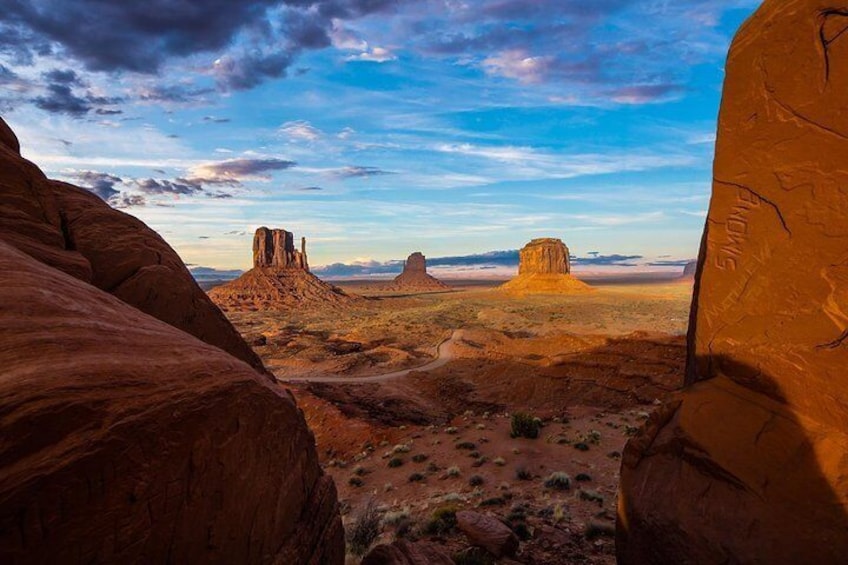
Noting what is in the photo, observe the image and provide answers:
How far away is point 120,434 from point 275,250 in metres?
160

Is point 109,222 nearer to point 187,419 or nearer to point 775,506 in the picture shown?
→ point 187,419

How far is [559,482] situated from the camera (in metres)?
15.7

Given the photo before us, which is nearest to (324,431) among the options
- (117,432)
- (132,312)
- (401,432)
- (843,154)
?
(401,432)

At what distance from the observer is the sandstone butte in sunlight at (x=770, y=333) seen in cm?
575

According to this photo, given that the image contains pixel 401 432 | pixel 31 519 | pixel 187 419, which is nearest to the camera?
pixel 31 519

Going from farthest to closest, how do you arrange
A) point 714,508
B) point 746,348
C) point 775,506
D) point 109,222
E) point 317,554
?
1. point 109,222
2. point 317,554
3. point 746,348
4. point 714,508
5. point 775,506

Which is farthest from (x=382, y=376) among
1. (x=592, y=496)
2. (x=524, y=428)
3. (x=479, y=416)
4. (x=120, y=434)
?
(x=120, y=434)

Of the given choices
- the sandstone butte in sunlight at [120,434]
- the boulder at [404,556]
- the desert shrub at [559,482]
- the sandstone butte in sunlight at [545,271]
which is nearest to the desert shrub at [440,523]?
the boulder at [404,556]

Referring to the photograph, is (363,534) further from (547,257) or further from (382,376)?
(547,257)

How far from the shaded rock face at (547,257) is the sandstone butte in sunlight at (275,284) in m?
65.7

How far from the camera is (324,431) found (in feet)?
90.0

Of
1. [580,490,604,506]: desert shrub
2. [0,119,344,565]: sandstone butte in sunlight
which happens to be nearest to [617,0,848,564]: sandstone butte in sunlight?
[0,119,344,565]: sandstone butte in sunlight

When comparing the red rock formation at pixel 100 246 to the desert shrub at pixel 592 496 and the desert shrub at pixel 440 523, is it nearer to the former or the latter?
the desert shrub at pixel 440 523

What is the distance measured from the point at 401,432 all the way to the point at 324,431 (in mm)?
4890
